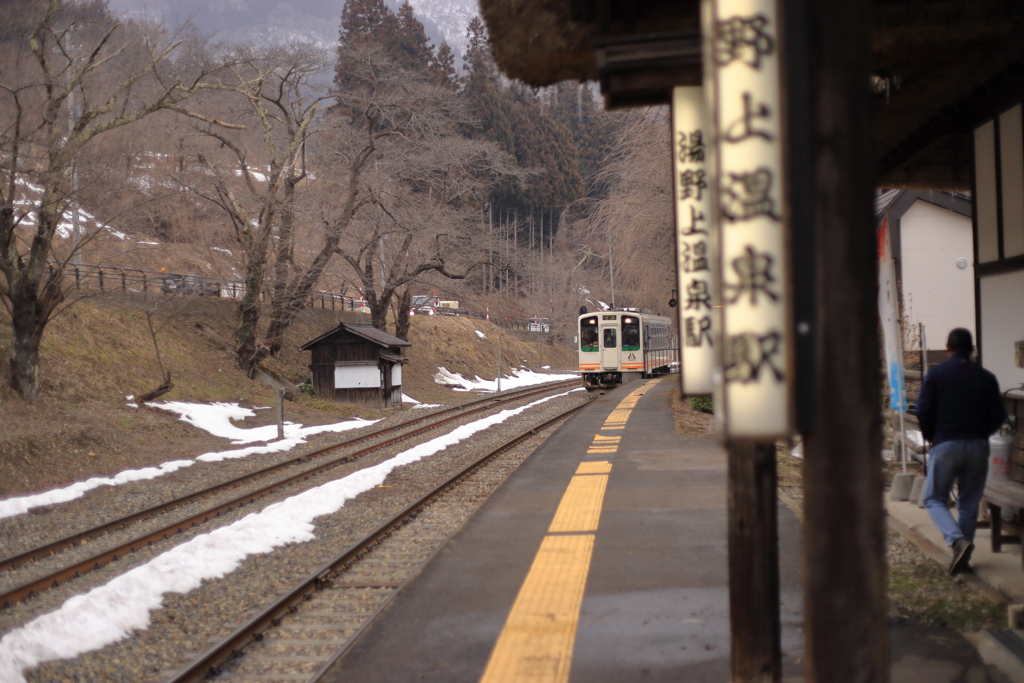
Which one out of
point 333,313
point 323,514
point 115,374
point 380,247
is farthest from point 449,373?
point 323,514

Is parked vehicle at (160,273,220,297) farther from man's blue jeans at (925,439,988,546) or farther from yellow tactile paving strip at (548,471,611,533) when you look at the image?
man's blue jeans at (925,439,988,546)

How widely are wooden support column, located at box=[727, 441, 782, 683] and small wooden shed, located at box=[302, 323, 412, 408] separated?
21900 millimetres

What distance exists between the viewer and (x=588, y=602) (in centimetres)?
538

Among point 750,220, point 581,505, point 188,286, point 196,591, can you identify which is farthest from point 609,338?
point 750,220

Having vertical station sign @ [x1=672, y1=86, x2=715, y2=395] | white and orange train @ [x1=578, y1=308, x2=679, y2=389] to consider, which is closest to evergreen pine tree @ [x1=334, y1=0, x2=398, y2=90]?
white and orange train @ [x1=578, y1=308, x2=679, y2=389]

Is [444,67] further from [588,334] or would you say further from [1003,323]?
[1003,323]

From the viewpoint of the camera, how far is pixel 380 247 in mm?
29766

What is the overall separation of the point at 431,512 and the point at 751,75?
7.98m

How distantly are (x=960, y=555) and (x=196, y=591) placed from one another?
18.7ft

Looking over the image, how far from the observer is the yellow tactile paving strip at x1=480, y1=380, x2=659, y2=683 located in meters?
4.32

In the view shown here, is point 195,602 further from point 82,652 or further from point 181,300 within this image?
point 181,300

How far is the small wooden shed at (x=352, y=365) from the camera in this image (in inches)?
986

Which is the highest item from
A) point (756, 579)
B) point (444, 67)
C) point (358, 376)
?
point (444, 67)

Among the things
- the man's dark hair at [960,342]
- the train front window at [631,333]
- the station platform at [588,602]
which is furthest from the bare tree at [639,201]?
the train front window at [631,333]
